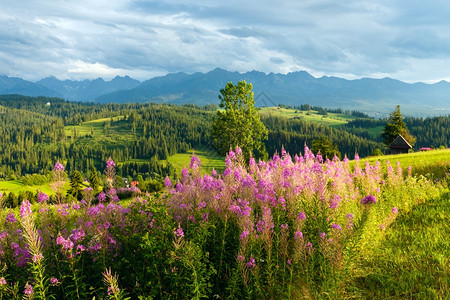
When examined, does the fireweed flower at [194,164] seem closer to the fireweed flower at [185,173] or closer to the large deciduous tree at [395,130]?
the fireweed flower at [185,173]

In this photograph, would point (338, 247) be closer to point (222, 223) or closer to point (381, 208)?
point (222, 223)

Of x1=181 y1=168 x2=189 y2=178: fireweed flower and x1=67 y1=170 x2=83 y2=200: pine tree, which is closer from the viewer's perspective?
x1=181 y1=168 x2=189 y2=178: fireweed flower

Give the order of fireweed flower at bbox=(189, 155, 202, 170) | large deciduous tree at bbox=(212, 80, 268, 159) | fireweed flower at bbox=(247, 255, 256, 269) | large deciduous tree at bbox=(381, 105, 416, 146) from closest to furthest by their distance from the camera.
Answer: fireweed flower at bbox=(247, 255, 256, 269) < fireweed flower at bbox=(189, 155, 202, 170) < large deciduous tree at bbox=(212, 80, 268, 159) < large deciduous tree at bbox=(381, 105, 416, 146)

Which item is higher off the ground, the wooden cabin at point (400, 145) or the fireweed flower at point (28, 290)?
the fireweed flower at point (28, 290)

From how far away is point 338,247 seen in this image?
5.07 metres

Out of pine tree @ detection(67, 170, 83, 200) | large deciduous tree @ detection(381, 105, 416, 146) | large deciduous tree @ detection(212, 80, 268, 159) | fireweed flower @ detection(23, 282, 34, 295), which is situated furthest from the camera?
large deciduous tree @ detection(381, 105, 416, 146)

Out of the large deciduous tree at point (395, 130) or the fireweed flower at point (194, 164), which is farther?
the large deciduous tree at point (395, 130)

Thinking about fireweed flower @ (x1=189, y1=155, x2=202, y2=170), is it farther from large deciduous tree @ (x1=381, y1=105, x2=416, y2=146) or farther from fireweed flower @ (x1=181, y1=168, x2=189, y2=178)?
large deciduous tree @ (x1=381, y1=105, x2=416, y2=146)

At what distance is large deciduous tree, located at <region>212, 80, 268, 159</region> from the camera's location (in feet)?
122

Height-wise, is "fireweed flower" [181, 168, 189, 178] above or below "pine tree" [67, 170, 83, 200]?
above

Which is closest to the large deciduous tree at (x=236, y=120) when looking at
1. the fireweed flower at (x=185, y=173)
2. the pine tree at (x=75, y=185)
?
the pine tree at (x=75, y=185)

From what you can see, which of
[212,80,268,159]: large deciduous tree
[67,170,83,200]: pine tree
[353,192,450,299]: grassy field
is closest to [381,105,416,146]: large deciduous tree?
[212,80,268,159]: large deciduous tree

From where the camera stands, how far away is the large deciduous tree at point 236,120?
37219 millimetres

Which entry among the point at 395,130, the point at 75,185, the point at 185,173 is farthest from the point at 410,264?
the point at 395,130
